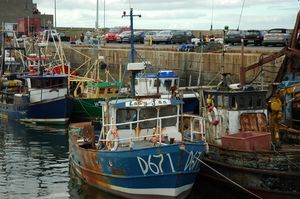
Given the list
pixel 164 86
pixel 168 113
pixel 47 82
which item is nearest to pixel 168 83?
pixel 164 86

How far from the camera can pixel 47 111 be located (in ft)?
97.0

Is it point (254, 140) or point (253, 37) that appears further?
point (253, 37)

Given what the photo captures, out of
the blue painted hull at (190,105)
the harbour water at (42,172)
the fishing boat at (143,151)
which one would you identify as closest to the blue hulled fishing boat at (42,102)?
the harbour water at (42,172)

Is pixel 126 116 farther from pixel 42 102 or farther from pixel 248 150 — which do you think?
pixel 42 102

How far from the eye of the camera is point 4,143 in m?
24.7

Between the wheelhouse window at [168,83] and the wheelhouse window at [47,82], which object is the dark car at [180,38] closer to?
the wheelhouse window at [47,82]

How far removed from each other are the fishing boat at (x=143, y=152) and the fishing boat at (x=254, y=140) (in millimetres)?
809

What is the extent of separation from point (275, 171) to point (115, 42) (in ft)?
138

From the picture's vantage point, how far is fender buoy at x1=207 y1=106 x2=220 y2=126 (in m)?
16.3

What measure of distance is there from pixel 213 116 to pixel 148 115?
2.19 meters

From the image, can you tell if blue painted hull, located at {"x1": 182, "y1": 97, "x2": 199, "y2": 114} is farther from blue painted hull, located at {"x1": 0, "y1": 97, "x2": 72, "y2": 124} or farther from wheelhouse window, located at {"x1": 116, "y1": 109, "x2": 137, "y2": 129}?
wheelhouse window, located at {"x1": 116, "y1": 109, "x2": 137, "y2": 129}

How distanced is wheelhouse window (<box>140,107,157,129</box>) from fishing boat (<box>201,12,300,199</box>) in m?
1.84

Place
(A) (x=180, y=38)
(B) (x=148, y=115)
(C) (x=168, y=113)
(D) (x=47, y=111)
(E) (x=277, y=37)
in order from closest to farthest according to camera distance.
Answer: (B) (x=148, y=115)
(C) (x=168, y=113)
(D) (x=47, y=111)
(E) (x=277, y=37)
(A) (x=180, y=38)

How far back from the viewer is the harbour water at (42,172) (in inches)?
631
